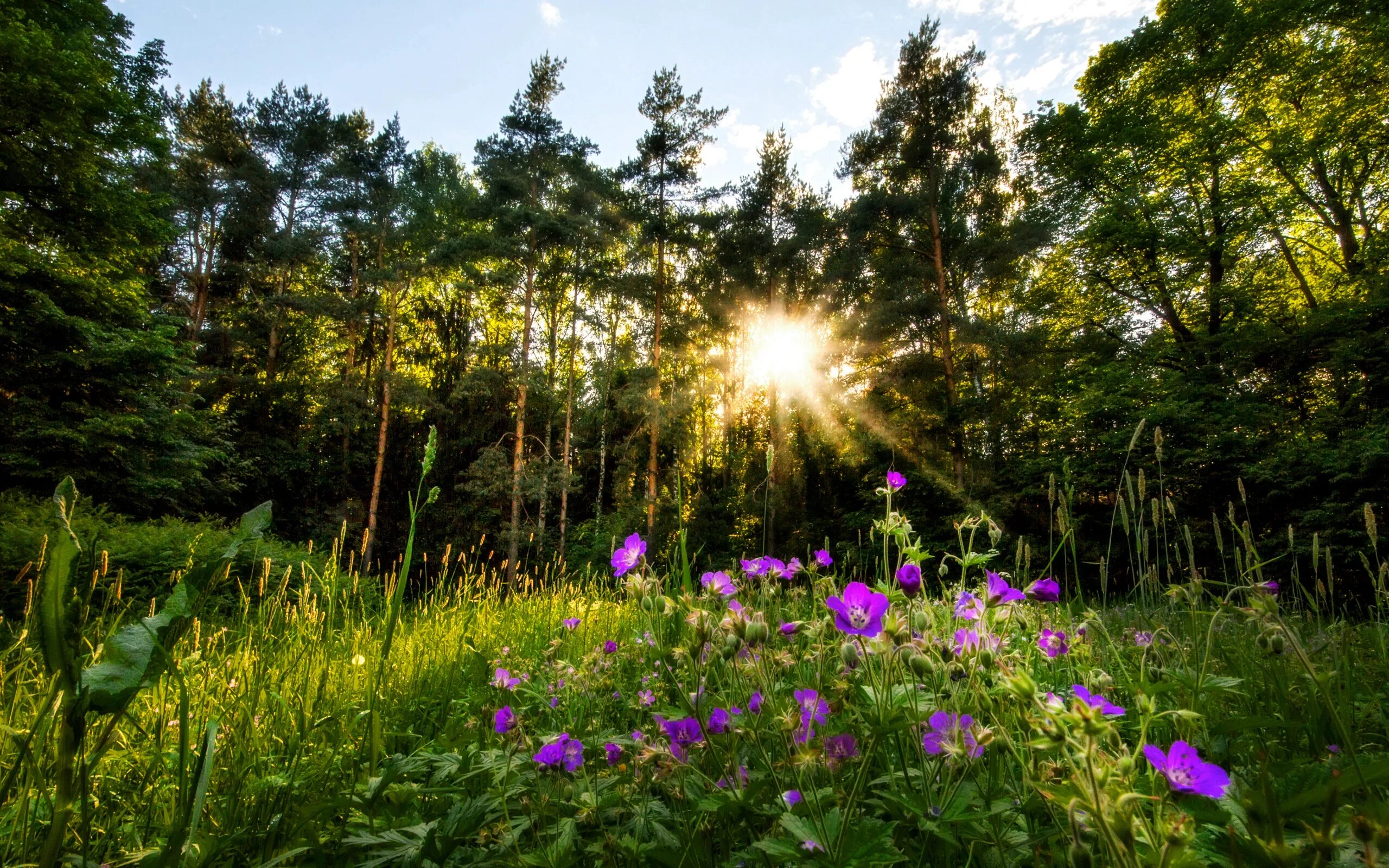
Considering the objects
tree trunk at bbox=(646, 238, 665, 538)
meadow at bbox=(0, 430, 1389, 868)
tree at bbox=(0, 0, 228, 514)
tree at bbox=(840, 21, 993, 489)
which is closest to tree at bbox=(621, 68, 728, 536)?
tree trunk at bbox=(646, 238, 665, 538)

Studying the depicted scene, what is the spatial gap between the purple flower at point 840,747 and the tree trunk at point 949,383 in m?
11.4

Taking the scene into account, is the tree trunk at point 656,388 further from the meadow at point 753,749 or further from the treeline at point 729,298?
the meadow at point 753,749

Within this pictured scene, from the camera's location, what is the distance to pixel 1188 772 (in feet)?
2.40

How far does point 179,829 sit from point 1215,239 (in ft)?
51.3

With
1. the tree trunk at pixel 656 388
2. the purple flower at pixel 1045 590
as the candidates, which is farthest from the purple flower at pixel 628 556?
the tree trunk at pixel 656 388

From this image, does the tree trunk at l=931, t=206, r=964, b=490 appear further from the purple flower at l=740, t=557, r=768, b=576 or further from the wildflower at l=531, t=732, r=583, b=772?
the wildflower at l=531, t=732, r=583, b=772

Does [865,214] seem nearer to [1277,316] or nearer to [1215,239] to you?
[1215,239]

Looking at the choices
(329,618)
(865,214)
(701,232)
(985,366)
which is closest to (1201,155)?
(985,366)

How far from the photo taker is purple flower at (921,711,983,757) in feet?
2.94

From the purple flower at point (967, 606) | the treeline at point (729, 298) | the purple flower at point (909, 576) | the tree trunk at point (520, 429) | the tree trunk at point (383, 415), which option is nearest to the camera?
the purple flower at point (909, 576)

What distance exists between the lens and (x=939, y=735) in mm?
950

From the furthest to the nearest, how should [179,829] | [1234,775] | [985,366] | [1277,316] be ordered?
[985,366] → [1277,316] → [1234,775] → [179,829]

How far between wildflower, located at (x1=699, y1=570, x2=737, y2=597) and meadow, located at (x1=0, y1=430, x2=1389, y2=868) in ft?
0.08

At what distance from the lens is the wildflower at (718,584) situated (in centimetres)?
125
